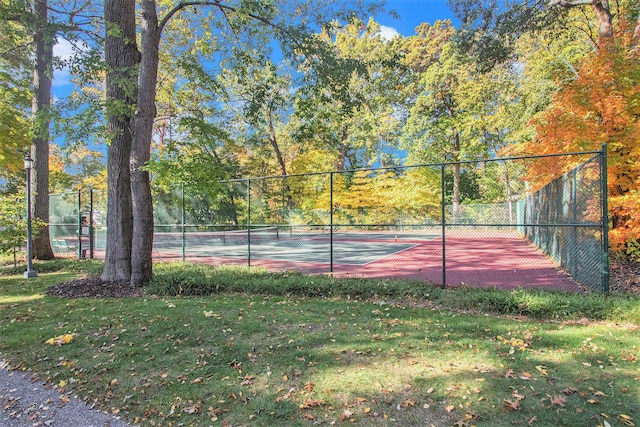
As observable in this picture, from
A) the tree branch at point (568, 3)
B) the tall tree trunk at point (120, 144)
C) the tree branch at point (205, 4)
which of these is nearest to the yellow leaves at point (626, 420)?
the tall tree trunk at point (120, 144)

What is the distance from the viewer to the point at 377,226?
7480 millimetres

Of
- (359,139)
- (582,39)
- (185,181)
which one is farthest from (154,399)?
(359,139)

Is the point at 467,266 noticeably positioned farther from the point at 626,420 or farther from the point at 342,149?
the point at 342,149

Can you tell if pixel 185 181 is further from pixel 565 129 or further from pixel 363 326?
pixel 565 129

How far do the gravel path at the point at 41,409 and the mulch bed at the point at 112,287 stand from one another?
3487 mm

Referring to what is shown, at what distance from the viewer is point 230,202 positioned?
1044cm

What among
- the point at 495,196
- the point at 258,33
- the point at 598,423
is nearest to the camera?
the point at 598,423

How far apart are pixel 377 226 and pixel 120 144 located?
5.78 metres

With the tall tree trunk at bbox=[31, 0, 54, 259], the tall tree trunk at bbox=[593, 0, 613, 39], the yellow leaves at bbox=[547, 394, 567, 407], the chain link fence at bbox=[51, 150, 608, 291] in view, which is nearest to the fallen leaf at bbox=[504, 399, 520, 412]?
the yellow leaves at bbox=[547, 394, 567, 407]

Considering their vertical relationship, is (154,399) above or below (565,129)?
below

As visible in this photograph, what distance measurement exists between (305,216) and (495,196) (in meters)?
29.5

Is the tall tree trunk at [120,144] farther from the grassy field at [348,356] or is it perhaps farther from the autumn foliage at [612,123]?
the autumn foliage at [612,123]

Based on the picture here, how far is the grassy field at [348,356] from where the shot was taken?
100 inches

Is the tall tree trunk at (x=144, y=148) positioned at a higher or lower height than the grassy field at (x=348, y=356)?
higher
